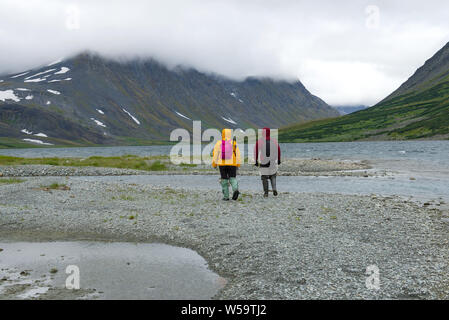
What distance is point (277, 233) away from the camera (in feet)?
48.2

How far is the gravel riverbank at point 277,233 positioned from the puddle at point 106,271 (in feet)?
2.59

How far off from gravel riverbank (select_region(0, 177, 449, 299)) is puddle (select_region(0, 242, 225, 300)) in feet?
2.59

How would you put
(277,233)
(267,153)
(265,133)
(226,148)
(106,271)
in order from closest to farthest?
(106,271) → (277,233) → (226,148) → (265,133) → (267,153)

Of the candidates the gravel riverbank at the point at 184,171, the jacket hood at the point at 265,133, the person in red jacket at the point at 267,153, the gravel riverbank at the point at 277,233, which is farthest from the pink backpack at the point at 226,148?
the gravel riverbank at the point at 184,171

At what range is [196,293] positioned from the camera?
9.62m

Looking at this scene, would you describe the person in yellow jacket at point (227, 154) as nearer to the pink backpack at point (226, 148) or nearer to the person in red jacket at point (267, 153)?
the pink backpack at point (226, 148)

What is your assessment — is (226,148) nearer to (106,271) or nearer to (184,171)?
(106,271)

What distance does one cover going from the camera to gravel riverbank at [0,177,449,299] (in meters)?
9.70

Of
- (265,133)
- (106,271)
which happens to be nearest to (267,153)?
(265,133)

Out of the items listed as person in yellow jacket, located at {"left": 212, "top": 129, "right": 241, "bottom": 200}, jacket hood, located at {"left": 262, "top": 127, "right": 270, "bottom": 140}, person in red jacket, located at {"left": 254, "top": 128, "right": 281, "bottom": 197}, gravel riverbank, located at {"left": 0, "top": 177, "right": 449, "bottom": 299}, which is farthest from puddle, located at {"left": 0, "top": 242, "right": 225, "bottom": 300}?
jacket hood, located at {"left": 262, "top": 127, "right": 270, "bottom": 140}

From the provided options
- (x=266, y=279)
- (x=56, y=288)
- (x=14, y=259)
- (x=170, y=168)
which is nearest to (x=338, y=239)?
(x=266, y=279)

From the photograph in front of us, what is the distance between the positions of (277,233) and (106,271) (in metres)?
6.68

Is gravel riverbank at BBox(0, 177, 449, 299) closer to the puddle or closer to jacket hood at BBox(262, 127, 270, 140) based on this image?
the puddle
